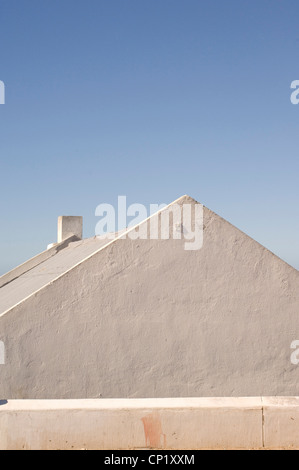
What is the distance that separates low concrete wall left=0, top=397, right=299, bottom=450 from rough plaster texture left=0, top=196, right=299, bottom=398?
2310 mm

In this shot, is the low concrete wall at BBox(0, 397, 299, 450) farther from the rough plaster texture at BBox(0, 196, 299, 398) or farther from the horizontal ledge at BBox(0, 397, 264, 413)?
the rough plaster texture at BBox(0, 196, 299, 398)

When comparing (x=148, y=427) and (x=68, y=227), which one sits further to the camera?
(x=68, y=227)

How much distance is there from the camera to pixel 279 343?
840cm

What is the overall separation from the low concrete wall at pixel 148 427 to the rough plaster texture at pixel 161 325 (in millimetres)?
2310

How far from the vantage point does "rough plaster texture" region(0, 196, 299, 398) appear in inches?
312

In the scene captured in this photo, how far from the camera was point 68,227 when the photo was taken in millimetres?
16500

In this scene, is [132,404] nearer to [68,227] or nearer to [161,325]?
[161,325]

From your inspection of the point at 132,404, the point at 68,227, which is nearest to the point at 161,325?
the point at 132,404

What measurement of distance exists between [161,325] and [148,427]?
2.69 m

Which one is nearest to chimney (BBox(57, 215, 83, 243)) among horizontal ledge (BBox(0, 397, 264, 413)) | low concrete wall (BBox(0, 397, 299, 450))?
horizontal ledge (BBox(0, 397, 264, 413))

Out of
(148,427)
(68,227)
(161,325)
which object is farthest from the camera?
(68,227)

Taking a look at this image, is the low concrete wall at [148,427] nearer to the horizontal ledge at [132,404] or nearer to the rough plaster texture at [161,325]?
the horizontal ledge at [132,404]
